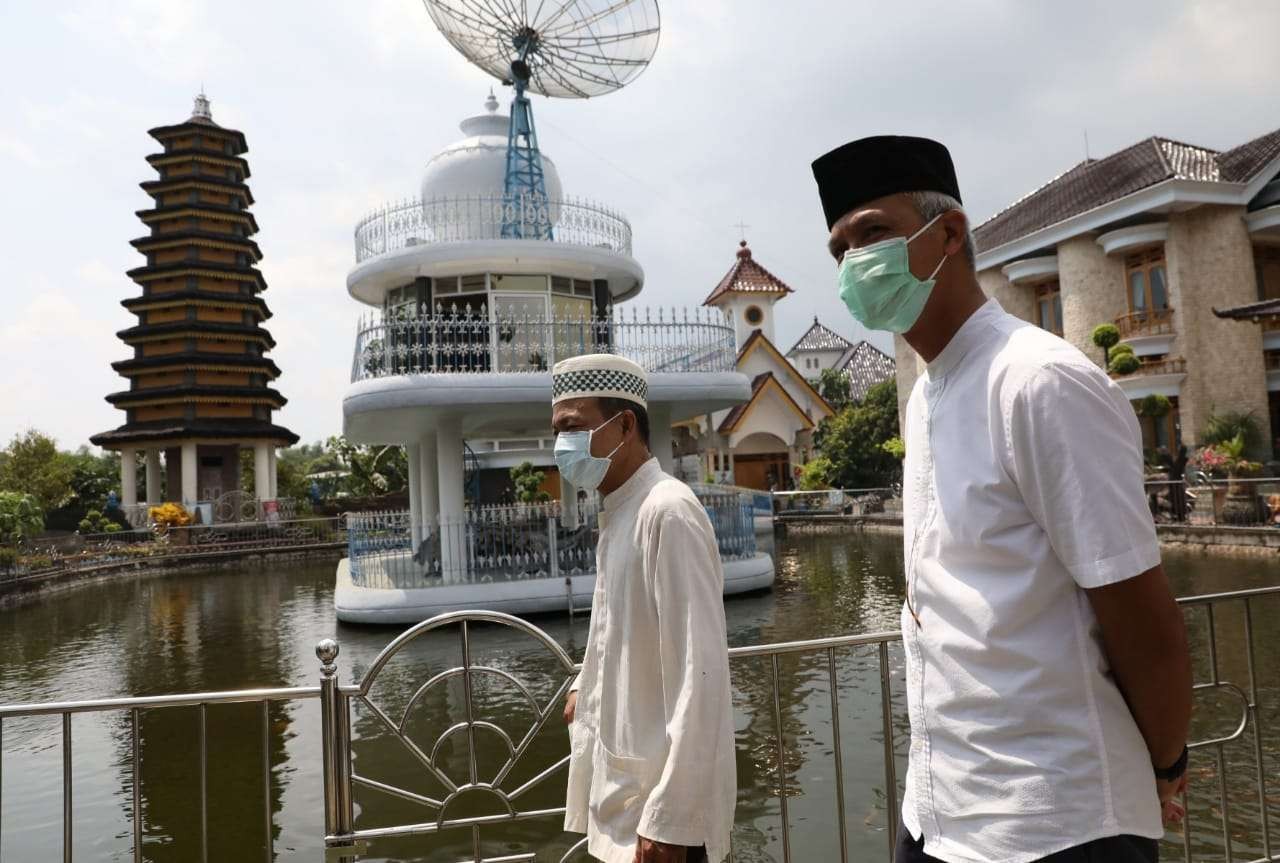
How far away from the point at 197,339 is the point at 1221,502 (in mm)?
35664

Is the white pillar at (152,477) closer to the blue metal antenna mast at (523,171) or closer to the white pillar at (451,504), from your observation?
the blue metal antenna mast at (523,171)

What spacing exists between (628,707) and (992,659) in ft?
3.21

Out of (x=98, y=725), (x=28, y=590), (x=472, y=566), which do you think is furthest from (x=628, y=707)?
(x=28, y=590)

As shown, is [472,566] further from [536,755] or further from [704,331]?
[536,755]

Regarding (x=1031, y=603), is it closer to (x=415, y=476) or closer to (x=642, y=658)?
(x=642, y=658)

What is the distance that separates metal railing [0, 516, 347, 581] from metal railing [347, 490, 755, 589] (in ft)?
37.6

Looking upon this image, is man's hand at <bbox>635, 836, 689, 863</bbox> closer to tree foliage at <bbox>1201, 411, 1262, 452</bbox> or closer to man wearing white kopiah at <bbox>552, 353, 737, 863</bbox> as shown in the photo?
man wearing white kopiah at <bbox>552, 353, 737, 863</bbox>

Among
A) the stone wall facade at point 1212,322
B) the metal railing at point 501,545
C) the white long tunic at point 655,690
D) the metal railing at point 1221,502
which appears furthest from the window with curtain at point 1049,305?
the white long tunic at point 655,690

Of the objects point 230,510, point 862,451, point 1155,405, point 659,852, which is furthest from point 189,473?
point 659,852

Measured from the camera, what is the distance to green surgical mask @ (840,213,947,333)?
5.27 ft

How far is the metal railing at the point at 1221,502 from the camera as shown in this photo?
632 inches

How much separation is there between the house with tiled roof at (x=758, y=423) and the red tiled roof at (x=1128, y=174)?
11385 millimetres

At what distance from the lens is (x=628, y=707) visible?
2074 mm

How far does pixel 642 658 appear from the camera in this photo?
2.10m
